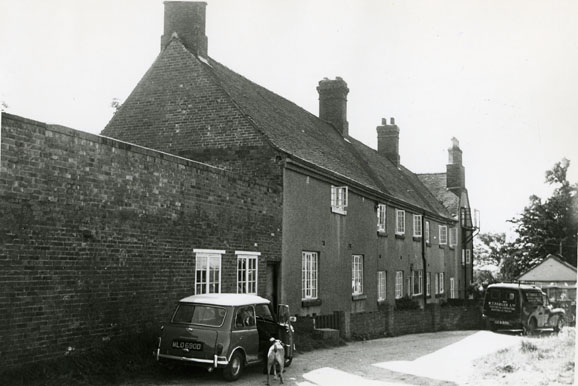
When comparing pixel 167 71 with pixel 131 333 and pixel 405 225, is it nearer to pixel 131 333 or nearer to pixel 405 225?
pixel 131 333

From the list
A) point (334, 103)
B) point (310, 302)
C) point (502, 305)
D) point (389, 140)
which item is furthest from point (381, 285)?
point (389, 140)

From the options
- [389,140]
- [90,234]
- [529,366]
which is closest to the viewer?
[90,234]

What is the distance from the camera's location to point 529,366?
1268 cm

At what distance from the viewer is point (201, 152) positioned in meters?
18.8

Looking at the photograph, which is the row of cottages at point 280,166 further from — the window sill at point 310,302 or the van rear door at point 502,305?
the van rear door at point 502,305

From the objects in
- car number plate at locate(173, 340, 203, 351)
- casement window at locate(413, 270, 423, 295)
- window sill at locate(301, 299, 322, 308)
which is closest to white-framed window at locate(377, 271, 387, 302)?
casement window at locate(413, 270, 423, 295)

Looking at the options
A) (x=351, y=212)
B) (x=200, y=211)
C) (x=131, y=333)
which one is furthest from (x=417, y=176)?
(x=131, y=333)

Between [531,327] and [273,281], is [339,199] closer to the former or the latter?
[273,281]

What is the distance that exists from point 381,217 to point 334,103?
24.3ft

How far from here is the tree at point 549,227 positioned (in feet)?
168

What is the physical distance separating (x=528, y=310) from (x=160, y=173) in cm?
1887

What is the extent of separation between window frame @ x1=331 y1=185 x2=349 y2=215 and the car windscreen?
34.1 feet

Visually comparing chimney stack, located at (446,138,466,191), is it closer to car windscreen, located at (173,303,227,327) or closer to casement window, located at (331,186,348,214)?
casement window, located at (331,186,348,214)

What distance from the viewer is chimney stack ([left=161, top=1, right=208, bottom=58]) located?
20.3 meters
